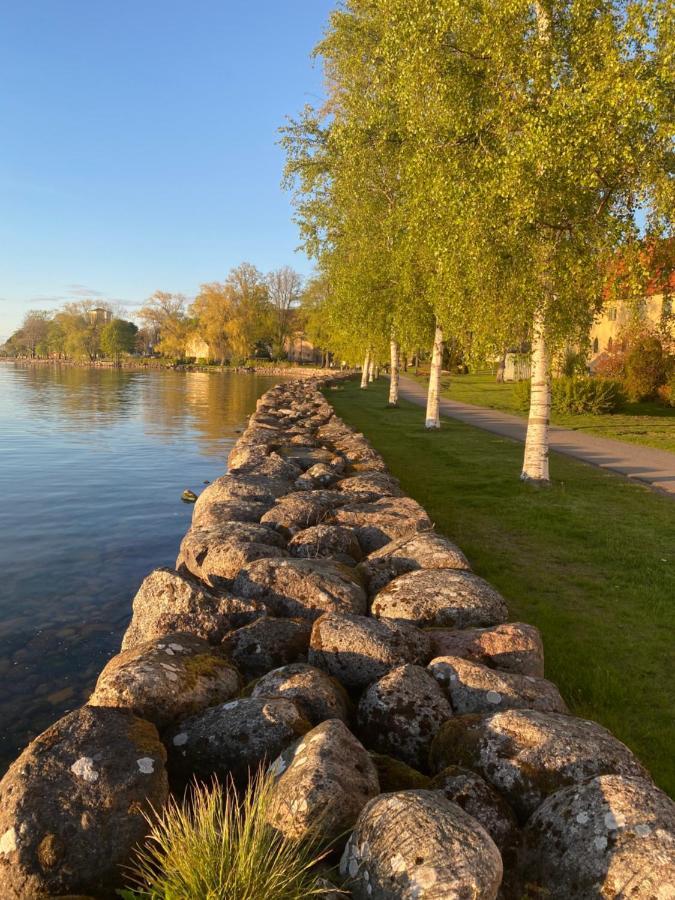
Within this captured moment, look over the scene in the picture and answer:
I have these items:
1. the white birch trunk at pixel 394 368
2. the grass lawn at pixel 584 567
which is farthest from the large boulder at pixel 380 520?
the white birch trunk at pixel 394 368

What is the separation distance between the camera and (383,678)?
4715 mm

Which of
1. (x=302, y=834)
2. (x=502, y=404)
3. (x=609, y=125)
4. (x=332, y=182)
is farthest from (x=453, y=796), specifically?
(x=502, y=404)

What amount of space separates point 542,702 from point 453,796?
1434mm

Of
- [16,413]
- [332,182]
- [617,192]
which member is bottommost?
[16,413]

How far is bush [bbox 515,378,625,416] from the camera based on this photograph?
102 ft

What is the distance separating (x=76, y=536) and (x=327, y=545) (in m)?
6.51

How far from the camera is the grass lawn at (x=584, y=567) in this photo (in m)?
5.98

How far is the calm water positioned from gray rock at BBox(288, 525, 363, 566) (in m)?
2.60

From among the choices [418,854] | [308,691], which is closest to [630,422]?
[308,691]

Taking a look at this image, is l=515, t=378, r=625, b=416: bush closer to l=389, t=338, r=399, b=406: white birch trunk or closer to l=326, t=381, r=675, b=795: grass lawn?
l=389, t=338, r=399, b=406: white birch trunk

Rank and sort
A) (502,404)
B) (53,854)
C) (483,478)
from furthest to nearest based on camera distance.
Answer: (502,404)
(483,478)
(53,854)

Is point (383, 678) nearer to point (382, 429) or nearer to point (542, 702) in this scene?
point (542, 702)

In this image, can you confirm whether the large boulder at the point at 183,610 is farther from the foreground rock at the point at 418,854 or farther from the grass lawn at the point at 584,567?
the grass lawn at the point at 584,567

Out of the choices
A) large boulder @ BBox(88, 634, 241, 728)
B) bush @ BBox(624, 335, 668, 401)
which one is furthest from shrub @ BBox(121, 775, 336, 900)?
bush @ BBox(624, 335, 668, 401)
